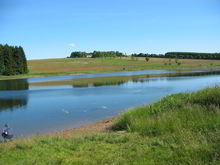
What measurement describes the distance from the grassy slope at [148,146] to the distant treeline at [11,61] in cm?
6816

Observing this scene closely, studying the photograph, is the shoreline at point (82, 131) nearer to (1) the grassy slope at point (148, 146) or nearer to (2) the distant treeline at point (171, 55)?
(1) the grassy slope at point (148, 146)

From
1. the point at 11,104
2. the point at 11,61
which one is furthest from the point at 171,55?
the point at 11,104

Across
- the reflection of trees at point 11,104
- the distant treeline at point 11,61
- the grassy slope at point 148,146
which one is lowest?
the reflection of trees at point 11,104

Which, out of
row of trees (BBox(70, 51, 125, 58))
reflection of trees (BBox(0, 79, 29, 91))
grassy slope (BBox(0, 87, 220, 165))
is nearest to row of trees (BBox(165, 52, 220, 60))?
row of trees (BBox(70, 51, 125, 58))

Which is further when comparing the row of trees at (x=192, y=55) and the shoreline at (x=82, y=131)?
the row of trees at (x=192, y=55)

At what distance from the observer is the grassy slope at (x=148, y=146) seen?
5.70 metres

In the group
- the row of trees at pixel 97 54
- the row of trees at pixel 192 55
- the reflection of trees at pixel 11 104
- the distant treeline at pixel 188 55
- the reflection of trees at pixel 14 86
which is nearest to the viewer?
the reflection of trees at pixel 11 104

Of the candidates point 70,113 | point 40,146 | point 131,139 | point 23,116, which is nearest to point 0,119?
point 23,116

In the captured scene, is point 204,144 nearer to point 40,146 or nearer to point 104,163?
point 104,163

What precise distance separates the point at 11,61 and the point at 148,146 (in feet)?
234

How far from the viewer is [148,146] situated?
6766 millimetres

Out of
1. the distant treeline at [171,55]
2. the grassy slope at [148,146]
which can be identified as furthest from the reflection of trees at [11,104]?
the distant treeline at [171,55]

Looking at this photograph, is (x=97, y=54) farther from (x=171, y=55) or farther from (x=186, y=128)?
(x=186, y=128)

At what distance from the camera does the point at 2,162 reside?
21.5 ft
